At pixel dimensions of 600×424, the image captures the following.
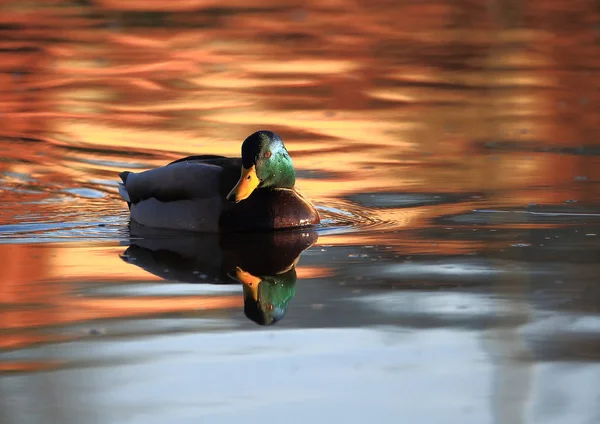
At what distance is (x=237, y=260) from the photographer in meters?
7.74

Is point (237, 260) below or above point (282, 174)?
below

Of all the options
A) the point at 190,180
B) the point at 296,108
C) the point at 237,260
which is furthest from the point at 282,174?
the point at 296,108

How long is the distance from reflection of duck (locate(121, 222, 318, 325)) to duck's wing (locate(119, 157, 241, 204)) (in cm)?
24

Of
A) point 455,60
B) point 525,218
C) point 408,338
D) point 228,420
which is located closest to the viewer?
point 228,420

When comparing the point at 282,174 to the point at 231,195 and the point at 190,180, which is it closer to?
the point at 231,195

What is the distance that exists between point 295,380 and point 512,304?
1535 millimetres

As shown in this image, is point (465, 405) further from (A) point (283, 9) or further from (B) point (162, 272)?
(A) point (283, 9)

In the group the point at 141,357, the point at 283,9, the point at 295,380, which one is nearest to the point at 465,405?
the point at 295,380

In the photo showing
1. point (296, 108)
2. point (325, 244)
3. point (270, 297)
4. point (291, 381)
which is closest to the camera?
point (291, 381)

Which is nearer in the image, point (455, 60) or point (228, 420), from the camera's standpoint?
point (228, 420)

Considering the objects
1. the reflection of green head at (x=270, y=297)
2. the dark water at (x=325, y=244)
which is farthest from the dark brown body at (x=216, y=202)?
the reflection of green head at (x=270, y=297)

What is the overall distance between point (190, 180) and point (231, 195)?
38cm

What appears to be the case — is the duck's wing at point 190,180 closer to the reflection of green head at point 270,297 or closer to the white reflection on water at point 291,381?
the reflection of green head at point 270,297

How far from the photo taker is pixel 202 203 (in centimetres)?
870
